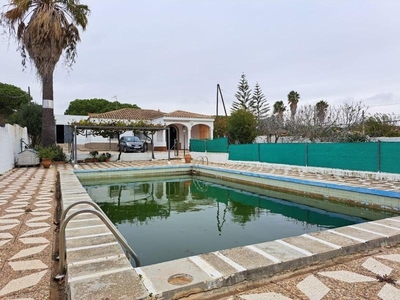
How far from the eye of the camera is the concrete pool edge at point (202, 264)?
2033 millimetres

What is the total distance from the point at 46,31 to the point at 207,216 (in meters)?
11.6

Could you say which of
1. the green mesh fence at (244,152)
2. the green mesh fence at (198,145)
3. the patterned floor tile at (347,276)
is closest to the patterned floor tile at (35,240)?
the patterned floor tile at (347,276)

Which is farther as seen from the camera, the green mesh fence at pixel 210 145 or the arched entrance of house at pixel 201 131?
the arched entrance of house at pixel 201 131

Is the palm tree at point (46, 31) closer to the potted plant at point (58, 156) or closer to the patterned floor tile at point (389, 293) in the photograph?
the potted plant at point (58, 156)

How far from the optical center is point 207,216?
20.7 feet

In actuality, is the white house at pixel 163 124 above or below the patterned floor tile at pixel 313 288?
above

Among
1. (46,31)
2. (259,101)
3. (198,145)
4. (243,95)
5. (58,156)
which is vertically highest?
(243,95)

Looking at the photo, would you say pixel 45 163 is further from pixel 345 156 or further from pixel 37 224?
pixel 345 156

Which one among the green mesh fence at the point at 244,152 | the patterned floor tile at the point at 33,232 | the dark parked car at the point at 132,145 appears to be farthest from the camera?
the dark parked car at the point at 132,145

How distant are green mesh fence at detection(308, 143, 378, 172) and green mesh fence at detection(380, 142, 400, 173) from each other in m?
0.18

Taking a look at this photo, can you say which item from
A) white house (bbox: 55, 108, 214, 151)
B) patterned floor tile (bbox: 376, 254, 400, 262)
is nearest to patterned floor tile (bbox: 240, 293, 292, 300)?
patterned floor tile (bbox: 376, 254, 400, 262)

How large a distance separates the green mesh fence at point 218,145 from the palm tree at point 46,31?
28.8 feet

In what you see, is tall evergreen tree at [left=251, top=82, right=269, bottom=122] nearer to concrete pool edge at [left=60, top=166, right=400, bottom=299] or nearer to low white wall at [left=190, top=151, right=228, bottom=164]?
low white wall at [left=190, top=151, right=228, bottom=164]

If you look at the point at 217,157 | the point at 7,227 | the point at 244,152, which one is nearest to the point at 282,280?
the point at 7,227
